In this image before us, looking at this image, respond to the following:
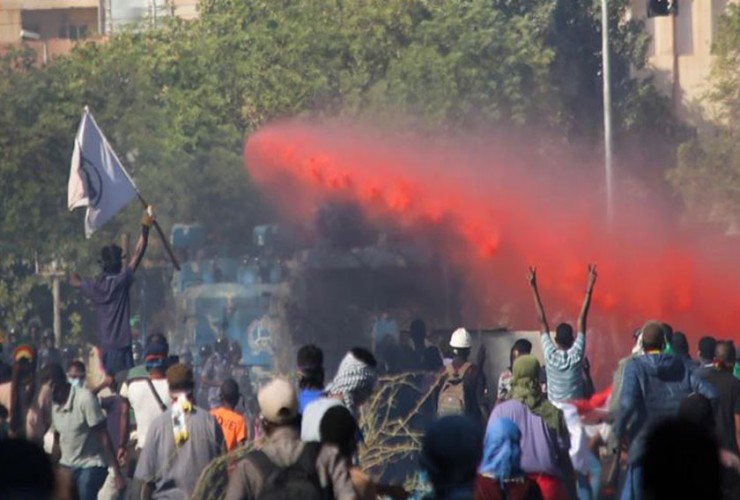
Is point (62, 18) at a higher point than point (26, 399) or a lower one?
higher

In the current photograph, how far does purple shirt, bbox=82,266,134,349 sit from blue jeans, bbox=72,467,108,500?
1883mm

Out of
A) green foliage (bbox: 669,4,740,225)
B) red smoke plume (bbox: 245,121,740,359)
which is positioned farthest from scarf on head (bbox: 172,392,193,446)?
green foliage (bbox: 669,4,740,225)

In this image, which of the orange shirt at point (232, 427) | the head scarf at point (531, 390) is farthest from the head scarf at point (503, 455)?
the orange shirt at point (232, 427)

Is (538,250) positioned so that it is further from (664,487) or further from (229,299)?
(664,487)

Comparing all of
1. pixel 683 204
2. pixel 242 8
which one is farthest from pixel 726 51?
pixel 242 8

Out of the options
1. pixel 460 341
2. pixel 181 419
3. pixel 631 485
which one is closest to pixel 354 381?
pixel 181 419

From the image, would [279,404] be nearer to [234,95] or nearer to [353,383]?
[353,383]

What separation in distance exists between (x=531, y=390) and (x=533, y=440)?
31cm

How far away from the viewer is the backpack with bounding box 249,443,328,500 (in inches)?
270

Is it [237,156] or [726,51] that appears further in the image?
[726,51]

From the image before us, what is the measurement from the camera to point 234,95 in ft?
145

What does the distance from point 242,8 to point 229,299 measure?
2017cm

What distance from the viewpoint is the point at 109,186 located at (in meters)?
19.5

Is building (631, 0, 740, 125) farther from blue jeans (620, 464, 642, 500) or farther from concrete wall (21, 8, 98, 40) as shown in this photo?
blue jeans (620, 464, 642, 500)
